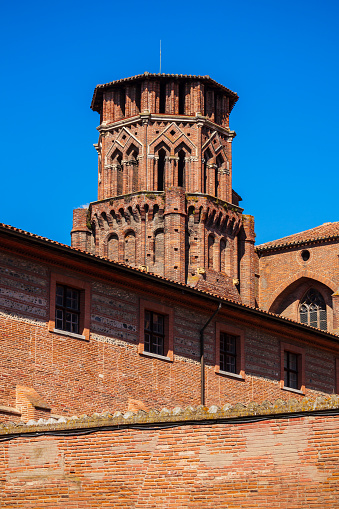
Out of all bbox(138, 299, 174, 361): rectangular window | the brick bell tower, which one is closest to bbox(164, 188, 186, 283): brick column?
the brick bell tower

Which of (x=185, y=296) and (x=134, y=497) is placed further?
(x=185, y=296)

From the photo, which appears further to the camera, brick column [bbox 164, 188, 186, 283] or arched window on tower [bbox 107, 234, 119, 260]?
arched window on tower [bbox 107, 234, 119, 260]

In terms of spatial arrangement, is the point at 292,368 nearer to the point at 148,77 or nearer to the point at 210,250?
the point at 210,250

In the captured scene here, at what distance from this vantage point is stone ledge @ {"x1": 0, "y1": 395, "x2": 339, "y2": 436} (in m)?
15.5

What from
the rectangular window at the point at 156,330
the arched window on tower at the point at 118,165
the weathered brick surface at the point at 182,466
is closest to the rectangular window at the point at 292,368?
the rectangular window at the point at 156,330

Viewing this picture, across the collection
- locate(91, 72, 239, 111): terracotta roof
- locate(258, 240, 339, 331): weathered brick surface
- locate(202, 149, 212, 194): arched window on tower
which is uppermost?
locate(91, 72, 239, 111): terracotta roof

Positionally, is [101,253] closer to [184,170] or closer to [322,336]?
[184,170]

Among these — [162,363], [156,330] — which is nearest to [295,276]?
[156,330]

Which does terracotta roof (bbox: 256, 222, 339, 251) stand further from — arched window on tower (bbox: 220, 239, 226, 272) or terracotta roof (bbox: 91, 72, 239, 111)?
terracotta roof (bbox: 91, 72, 239, 111)

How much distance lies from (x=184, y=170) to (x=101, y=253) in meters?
6.98

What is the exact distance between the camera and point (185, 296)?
92.9 ft

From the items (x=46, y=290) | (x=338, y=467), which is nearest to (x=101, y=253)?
(x=46, y=290)

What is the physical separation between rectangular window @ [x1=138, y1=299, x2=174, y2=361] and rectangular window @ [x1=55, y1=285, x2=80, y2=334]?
7.51ft

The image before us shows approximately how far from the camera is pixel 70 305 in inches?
994
